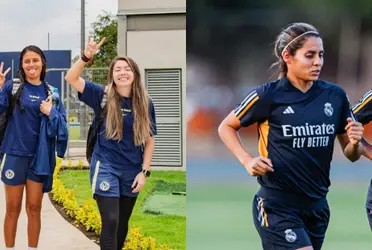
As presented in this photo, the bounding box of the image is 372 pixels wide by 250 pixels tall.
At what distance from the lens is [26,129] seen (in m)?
4.61

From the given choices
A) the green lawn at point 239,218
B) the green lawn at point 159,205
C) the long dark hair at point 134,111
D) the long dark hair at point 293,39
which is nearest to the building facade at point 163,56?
the green lawn at point 159,205

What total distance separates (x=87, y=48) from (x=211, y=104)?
102 cm

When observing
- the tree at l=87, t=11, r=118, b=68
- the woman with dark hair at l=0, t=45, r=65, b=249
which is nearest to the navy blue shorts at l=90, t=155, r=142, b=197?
the woman with dark hair at l=0, t=45, r=65, b=249

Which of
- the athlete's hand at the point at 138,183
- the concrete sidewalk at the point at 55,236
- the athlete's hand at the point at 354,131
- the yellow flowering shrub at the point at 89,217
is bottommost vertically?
the concrete sidewalk at the point at 55,236

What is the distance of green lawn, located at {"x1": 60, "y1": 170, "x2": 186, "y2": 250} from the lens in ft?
20.1

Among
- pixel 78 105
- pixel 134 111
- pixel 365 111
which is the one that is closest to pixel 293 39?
pixel 365 111

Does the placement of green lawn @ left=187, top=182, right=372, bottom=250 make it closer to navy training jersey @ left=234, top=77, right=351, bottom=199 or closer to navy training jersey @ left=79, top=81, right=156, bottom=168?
navy training jersey @ left=79, top=81, right=156, bottom=168

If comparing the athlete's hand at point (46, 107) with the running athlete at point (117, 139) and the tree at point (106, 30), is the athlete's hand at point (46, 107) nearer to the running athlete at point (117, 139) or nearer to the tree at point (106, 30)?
the running athlete at point (117, 139)

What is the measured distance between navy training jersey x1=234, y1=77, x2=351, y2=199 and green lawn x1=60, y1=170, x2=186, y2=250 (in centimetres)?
250

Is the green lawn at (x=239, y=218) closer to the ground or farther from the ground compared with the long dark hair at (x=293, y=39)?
closer to the ground

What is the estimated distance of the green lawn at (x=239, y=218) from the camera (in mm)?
4426

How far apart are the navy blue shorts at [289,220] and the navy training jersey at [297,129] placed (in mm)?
58

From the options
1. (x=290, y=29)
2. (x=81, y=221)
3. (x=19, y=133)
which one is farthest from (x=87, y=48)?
(x=81, y=221)

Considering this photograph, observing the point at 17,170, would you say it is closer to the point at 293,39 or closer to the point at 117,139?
the point at 117,139
